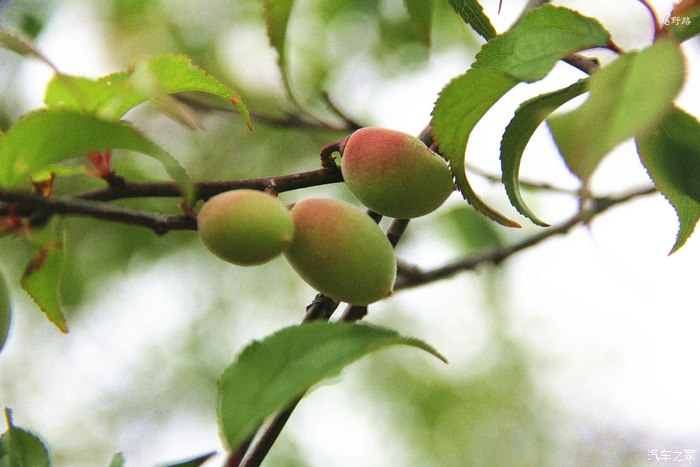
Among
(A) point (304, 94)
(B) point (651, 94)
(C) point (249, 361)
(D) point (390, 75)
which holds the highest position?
(B) point (651, 94)

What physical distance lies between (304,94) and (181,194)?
6.44ft

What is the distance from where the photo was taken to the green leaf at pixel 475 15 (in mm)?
572

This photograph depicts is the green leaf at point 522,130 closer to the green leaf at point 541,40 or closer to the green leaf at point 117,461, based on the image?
the green leaf at point 541,40

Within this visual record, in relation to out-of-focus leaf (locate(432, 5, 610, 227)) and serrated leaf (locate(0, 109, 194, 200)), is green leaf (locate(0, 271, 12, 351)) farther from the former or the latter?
out-of-focus leaf (locate(432, 5, 610, 227))

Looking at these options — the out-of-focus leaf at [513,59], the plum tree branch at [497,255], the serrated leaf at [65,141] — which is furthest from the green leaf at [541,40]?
the plum tree branch at [497,255]

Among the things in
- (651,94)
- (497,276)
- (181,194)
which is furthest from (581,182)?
(497,276)

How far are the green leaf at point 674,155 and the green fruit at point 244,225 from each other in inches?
10.1

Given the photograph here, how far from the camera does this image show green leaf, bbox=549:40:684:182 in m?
0.32

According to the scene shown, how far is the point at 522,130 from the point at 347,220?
0.14 m

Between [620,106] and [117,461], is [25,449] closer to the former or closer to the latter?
[117,461]

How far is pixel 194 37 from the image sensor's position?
2.57m

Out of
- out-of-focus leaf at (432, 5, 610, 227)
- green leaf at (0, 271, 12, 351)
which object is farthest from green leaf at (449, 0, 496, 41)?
green leaf at (0, 271, 12, 351)

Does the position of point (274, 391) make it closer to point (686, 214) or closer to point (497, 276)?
point (686, 214)

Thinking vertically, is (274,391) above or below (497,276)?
above
